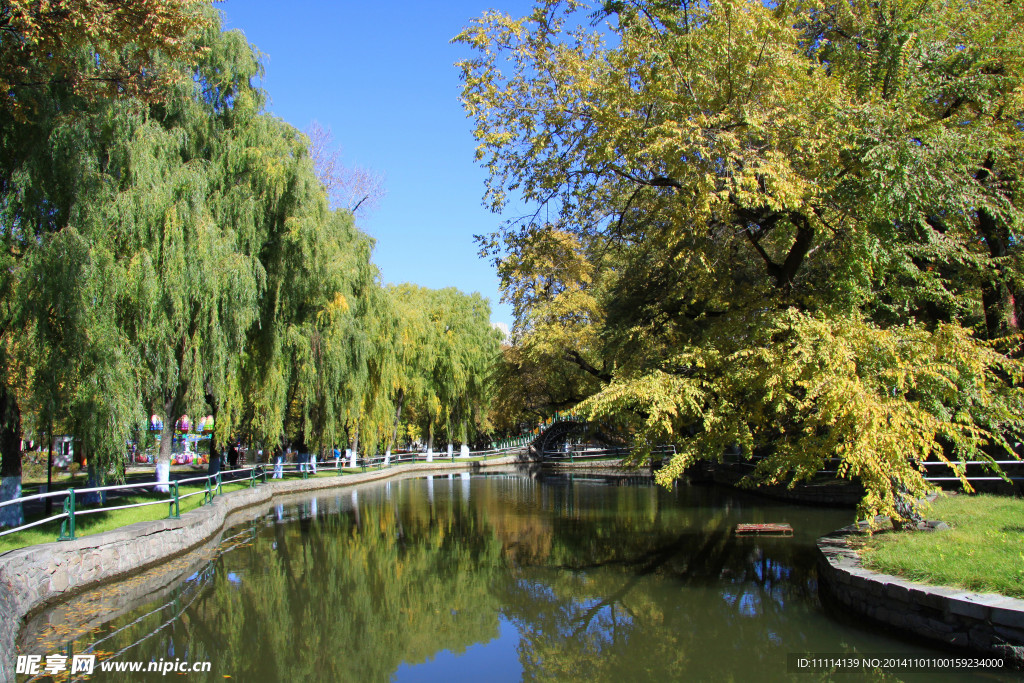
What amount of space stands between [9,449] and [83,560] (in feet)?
11.5

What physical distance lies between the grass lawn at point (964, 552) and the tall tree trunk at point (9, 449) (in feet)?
40.3

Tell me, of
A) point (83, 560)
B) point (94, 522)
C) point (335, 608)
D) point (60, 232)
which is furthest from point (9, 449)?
point (335, 608)

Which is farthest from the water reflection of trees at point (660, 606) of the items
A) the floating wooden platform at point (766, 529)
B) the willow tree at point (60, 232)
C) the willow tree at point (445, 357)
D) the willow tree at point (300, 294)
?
the willow tree at point (445, 357)

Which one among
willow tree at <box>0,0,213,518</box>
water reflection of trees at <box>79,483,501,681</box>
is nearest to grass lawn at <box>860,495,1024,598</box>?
water reflection of trees at <box>79,483,501,681</box>

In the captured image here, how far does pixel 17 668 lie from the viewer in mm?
6070

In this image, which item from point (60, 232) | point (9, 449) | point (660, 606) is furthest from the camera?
point (9, 449)

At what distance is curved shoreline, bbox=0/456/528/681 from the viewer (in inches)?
254

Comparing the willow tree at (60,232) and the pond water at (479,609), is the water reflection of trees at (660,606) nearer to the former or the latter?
the pond water at (479,609)

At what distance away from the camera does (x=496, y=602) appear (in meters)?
8.95

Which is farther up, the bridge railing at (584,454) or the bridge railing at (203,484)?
the bridge railing at (203,484)

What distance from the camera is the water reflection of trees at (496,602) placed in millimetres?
6816

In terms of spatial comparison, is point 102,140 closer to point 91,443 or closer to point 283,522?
point 91,443

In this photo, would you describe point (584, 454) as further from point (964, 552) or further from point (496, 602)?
point (964, 552)

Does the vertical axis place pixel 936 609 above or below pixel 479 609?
above
